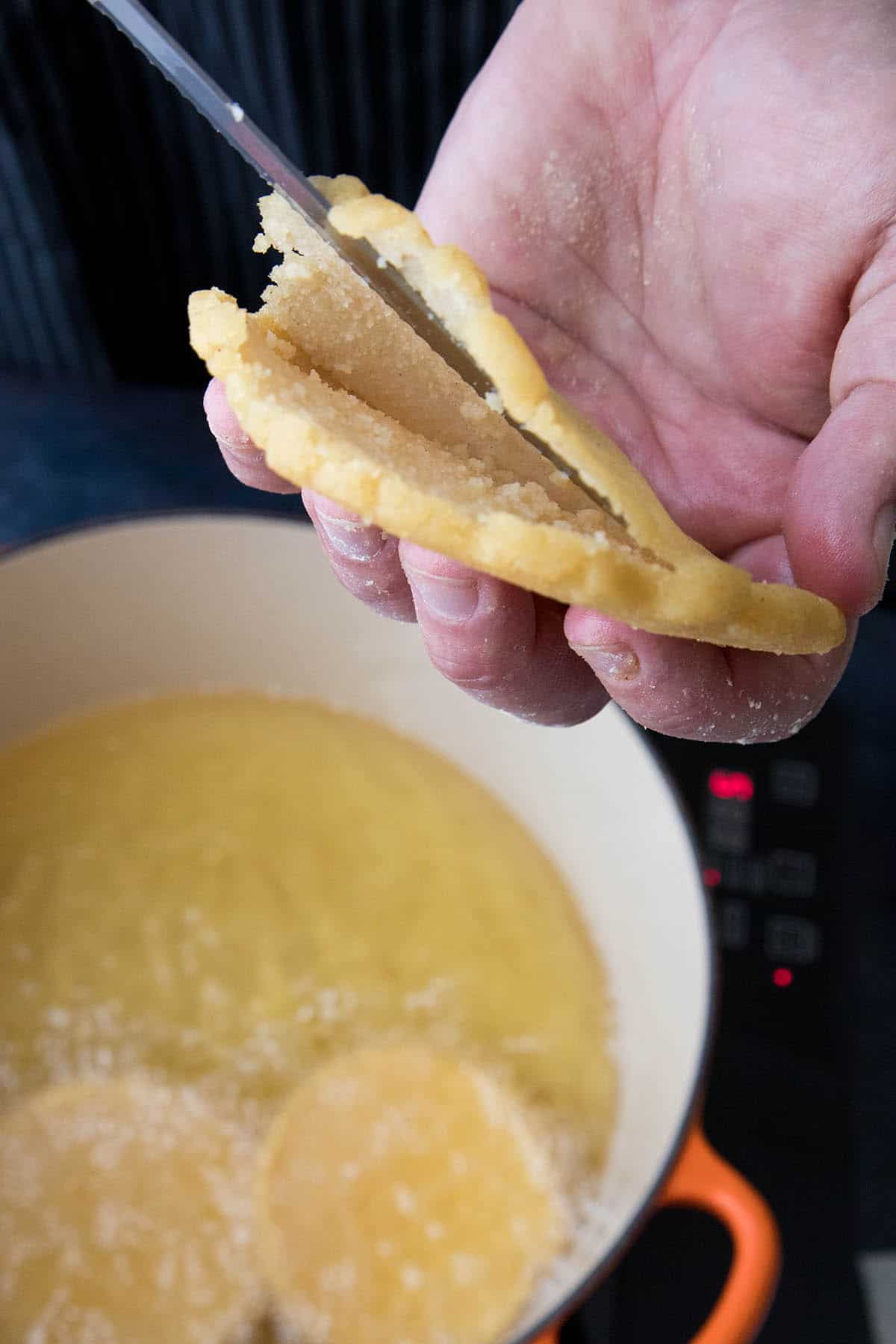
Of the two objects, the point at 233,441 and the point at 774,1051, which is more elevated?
the point at 233,441

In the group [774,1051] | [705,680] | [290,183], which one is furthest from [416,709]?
[290,183]

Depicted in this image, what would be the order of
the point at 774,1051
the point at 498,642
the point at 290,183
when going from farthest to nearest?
the point at 774,1051, the point at 498,642, the point at 290,183

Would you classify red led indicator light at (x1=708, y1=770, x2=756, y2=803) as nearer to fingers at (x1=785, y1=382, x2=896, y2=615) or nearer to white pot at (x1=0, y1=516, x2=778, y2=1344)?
white pot at (x1=0, y1=516, x2=778, y2=1344)

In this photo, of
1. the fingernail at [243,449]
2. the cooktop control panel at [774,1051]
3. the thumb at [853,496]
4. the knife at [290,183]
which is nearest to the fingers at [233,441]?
the fingernail at [243,449]

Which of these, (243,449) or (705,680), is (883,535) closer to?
(705,680)

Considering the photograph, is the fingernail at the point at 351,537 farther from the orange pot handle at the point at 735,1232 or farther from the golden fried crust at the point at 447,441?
the orange pot handle at the point at 735,1232

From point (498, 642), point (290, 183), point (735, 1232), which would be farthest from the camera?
point (735, 1232)

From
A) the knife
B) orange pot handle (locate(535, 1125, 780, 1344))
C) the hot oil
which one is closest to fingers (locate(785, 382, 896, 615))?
the knife

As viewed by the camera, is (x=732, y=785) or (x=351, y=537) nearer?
(x=351, y=537)
